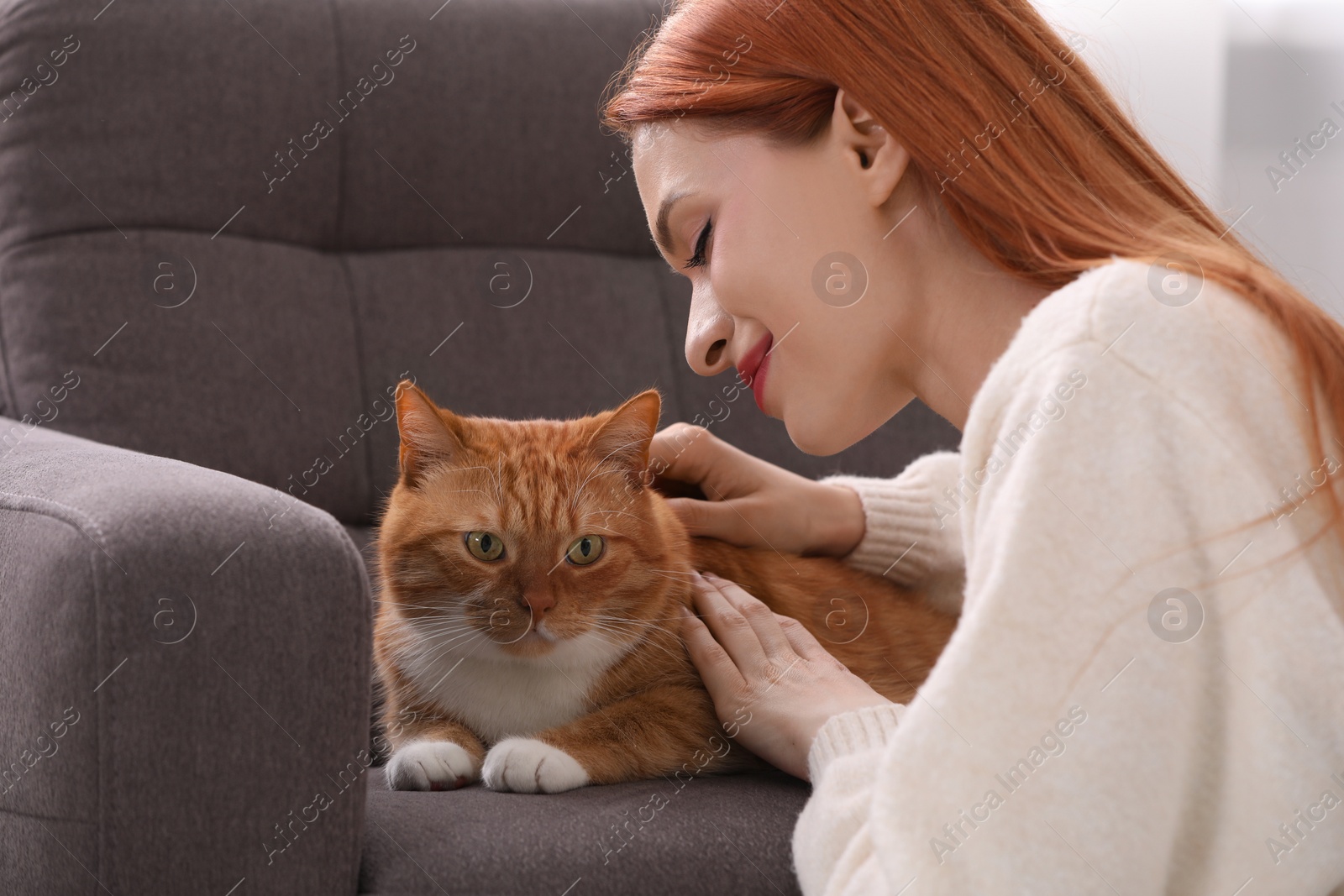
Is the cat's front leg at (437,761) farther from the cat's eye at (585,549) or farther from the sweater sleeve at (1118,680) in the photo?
the sweater sleeve at (1118,680)

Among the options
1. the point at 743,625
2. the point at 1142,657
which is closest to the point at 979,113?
the point at 1142,657

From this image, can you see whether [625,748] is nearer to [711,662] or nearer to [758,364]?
[711,662]

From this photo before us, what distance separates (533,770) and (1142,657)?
68 centimetres

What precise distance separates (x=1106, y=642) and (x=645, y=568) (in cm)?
70

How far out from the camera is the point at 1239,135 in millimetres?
3213

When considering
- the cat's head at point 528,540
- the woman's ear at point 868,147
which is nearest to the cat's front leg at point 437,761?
the cat's head at point 528,540

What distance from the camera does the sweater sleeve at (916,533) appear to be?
170cm

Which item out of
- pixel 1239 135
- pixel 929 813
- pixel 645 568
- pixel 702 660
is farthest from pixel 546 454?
pixel 1239 135

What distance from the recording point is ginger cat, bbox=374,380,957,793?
127 centimetres

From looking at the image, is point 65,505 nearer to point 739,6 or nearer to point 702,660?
point 702,660

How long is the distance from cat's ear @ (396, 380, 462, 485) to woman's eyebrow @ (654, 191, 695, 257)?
0.35 m

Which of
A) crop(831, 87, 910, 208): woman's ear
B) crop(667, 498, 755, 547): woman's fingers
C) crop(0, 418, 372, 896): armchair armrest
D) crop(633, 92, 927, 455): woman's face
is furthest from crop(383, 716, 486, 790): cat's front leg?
crop(831, 87, 910, 208): woman's ear

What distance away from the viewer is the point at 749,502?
1.58 metres

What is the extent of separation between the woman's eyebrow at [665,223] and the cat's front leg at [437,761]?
654 millimetres
